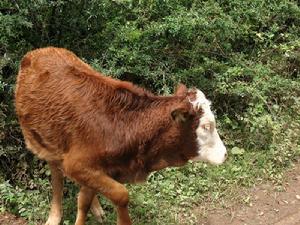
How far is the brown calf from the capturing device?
4.13 meters

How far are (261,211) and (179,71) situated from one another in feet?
6.01

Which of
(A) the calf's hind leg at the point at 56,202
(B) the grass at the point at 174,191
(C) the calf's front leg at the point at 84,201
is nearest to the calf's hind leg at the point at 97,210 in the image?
(B) the grass at the point at 174,191

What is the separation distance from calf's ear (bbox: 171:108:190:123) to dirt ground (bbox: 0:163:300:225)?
142 cm

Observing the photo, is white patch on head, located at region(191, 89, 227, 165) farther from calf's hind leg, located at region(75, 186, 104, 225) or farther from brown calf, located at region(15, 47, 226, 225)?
calf's hind leg, located at region(75, 186, 104, 225)

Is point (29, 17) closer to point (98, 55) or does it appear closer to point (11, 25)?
point (11, 25)

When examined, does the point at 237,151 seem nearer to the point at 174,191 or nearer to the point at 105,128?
the point at 174,191

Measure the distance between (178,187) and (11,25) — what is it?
2209 millimetres

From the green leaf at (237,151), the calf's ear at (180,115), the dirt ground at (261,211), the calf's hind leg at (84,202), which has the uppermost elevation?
the calf's ear at (180,115)

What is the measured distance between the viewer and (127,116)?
425 cm

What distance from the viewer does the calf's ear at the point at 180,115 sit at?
407 cm

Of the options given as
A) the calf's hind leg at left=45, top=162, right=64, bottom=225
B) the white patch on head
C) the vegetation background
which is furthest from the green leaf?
the calf's hind leg at left=45, top=162, right=64, bottom=225

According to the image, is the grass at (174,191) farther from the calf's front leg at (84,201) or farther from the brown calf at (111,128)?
the brown calf at (111,128)

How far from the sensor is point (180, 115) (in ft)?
13.4

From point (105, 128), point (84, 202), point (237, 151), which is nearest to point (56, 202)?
point (84, 202)
